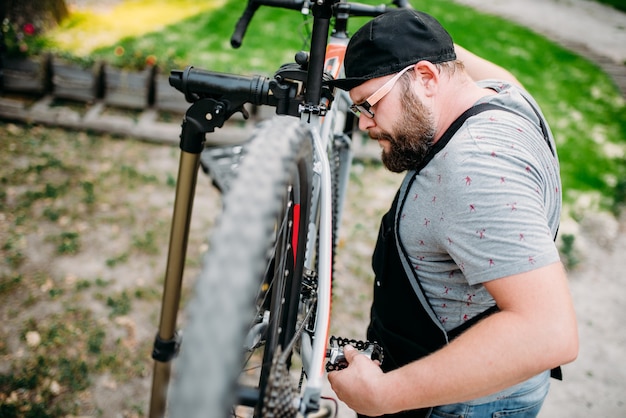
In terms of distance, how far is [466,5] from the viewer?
11555 millimetres

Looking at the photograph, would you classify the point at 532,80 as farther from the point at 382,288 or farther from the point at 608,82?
the point at 382,288

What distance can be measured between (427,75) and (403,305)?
74 centimetres

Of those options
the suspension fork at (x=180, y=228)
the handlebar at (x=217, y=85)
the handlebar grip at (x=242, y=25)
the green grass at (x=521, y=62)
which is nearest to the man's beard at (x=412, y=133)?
the handlebar at (x=217, y=85)

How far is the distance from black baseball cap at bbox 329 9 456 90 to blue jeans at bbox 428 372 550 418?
1095mm

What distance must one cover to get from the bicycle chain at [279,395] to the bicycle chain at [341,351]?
0.37 meters

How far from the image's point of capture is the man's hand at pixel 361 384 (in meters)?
1.36

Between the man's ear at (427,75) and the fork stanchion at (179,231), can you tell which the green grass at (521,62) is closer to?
the man's ear at (427,75)

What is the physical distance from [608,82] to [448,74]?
812cm

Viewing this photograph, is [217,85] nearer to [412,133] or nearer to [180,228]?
[180,228]

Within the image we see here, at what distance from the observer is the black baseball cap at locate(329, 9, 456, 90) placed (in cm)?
148

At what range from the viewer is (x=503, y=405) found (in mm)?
1651

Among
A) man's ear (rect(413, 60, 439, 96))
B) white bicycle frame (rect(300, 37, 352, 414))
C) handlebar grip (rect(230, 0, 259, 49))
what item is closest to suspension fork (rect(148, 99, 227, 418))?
white bicycle frame (rect(300, 37, 352, 414))

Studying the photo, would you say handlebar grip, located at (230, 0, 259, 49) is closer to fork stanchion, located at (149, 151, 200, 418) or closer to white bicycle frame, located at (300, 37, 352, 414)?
white bicycle frame, located at (300, 37, 352, 414)

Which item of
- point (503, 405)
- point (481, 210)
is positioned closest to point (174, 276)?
point (481, 210)
